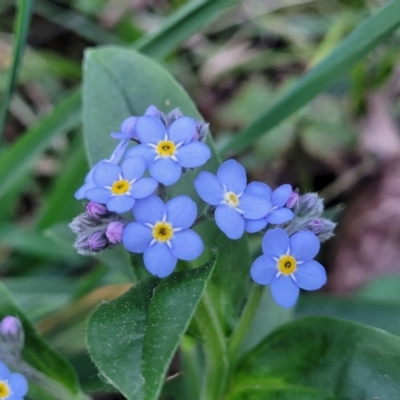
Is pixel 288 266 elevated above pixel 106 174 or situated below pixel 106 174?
below

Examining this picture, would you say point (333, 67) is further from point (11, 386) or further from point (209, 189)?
point (11, 386)

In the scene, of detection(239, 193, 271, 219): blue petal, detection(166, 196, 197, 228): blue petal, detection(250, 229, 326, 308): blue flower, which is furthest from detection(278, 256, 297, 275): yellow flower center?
detection(166, 196, 197, 228): blue petal

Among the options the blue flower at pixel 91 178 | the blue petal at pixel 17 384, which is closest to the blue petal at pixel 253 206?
the blue flower at pixel 91 178

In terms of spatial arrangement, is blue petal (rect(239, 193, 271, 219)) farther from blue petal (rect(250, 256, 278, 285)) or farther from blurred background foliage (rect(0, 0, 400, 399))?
blurred background foliage (rect(0, 0, 400, 399))

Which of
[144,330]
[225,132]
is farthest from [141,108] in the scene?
[225,132]

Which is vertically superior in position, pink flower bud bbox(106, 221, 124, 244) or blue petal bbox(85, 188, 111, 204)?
blue petal bbox(85, 188, 111, 204)

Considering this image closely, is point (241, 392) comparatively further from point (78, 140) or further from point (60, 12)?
point (60, 12)

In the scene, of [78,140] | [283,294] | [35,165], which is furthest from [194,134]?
[35,165]
